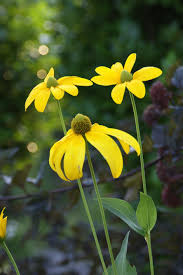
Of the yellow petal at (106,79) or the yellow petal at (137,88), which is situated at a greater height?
the yellow petal at (106,79)

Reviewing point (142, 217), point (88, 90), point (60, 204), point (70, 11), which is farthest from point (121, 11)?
point (142, 217)

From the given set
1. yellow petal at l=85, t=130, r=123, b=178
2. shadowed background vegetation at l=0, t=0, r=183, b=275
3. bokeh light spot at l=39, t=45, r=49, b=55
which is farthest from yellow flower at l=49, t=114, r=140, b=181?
bokeh light spot at l=39, t=45, r=49, b=55

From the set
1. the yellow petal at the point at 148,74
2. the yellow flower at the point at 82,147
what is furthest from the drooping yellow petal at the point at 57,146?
the yellow petal at the point at 148,74

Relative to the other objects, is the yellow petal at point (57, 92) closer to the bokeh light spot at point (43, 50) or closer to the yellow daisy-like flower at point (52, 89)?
the yellow daisy-like flower at point (52, 89)

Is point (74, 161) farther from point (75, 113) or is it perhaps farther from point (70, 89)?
point (75, 113)

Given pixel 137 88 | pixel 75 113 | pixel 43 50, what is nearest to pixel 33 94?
pixel 137 88

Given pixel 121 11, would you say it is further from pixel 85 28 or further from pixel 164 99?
pixel 164 99

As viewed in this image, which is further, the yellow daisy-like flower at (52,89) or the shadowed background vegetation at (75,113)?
the shadowed background vegetation at (75,113)
